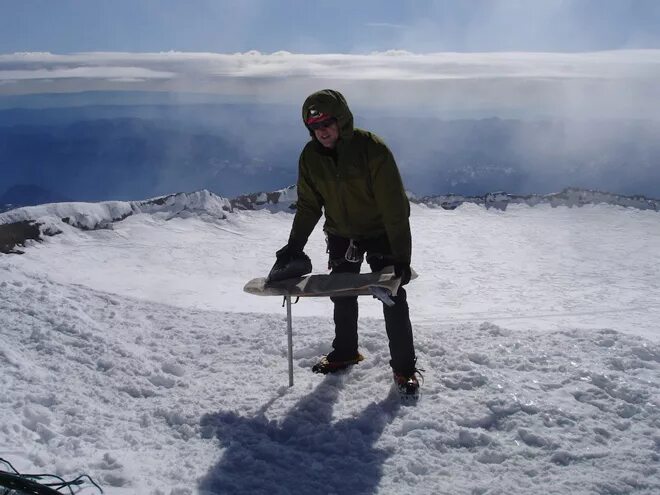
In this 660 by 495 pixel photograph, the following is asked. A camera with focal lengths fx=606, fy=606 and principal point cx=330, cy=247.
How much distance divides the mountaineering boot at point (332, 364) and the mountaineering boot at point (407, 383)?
0.60 metres

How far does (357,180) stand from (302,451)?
2000mm

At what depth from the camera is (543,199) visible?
16359mm

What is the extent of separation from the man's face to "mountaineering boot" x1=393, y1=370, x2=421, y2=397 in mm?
1934

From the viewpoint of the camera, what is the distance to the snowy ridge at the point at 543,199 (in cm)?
1611

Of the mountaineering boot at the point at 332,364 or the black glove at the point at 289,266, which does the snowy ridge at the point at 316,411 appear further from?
the black glove at the point at 289,266

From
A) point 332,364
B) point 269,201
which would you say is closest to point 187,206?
point 269,201

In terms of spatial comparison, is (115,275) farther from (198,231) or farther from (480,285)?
(480,285)

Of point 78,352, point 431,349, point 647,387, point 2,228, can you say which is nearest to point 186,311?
point 78,352

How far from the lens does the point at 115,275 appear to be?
1016 cm

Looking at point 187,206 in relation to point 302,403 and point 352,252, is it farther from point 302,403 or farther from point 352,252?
point 302,403

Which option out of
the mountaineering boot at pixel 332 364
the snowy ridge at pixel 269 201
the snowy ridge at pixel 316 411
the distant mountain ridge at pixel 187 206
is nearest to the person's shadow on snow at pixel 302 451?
the snowy ridge at pixel 316 411

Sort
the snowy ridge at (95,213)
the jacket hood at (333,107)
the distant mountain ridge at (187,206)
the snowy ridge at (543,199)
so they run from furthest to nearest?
the snowy ridge at (543,199) < the distant mountain ridge at (187,206) < the snowy ridge at (95,213) < the jacket hood at (333,107)

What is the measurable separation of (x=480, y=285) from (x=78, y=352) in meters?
7.77

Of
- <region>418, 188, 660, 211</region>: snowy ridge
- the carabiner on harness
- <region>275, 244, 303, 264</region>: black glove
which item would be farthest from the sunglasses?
<region>418, 188, 660, 211</region>: snowy ridge
